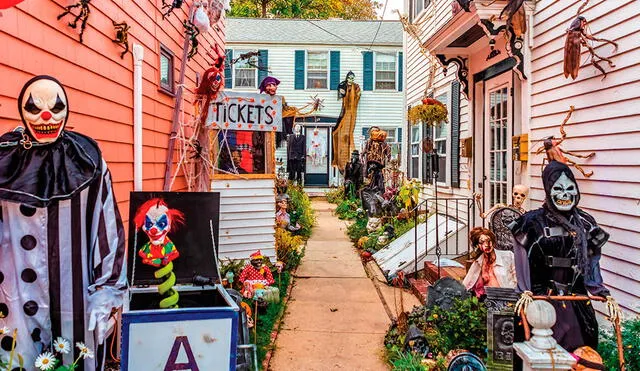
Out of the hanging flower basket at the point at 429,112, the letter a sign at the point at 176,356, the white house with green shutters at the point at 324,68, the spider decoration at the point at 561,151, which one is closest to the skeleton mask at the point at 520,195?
the spider decoration at the point at 561,151

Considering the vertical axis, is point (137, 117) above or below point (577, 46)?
below

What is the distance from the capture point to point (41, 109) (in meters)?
2.28

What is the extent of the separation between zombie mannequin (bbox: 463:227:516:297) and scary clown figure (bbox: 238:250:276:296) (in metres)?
2.20

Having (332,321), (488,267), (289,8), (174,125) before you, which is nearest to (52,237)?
(488,267)

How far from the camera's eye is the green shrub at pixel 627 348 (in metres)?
2.82

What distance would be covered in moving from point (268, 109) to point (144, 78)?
1.66 metres

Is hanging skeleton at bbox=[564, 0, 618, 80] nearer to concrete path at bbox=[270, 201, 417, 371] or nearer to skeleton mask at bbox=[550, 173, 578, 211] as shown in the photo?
skeleton mask at bbox=[550, 173, 578, 211]

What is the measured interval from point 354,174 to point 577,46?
9392mm

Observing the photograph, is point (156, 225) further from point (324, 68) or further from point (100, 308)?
point (324, 68)

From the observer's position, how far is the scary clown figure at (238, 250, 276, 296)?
5.37m

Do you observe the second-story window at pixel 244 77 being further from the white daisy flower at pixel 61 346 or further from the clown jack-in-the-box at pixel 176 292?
→ the white daisy flower at pixel 61 346

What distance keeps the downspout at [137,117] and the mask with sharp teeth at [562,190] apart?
11.5ft

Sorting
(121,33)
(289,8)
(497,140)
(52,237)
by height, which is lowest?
(52,237)

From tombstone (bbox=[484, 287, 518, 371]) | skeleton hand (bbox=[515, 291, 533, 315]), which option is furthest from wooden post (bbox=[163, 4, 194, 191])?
skeleton hand (bbox=[515, 291, 533, 315])
